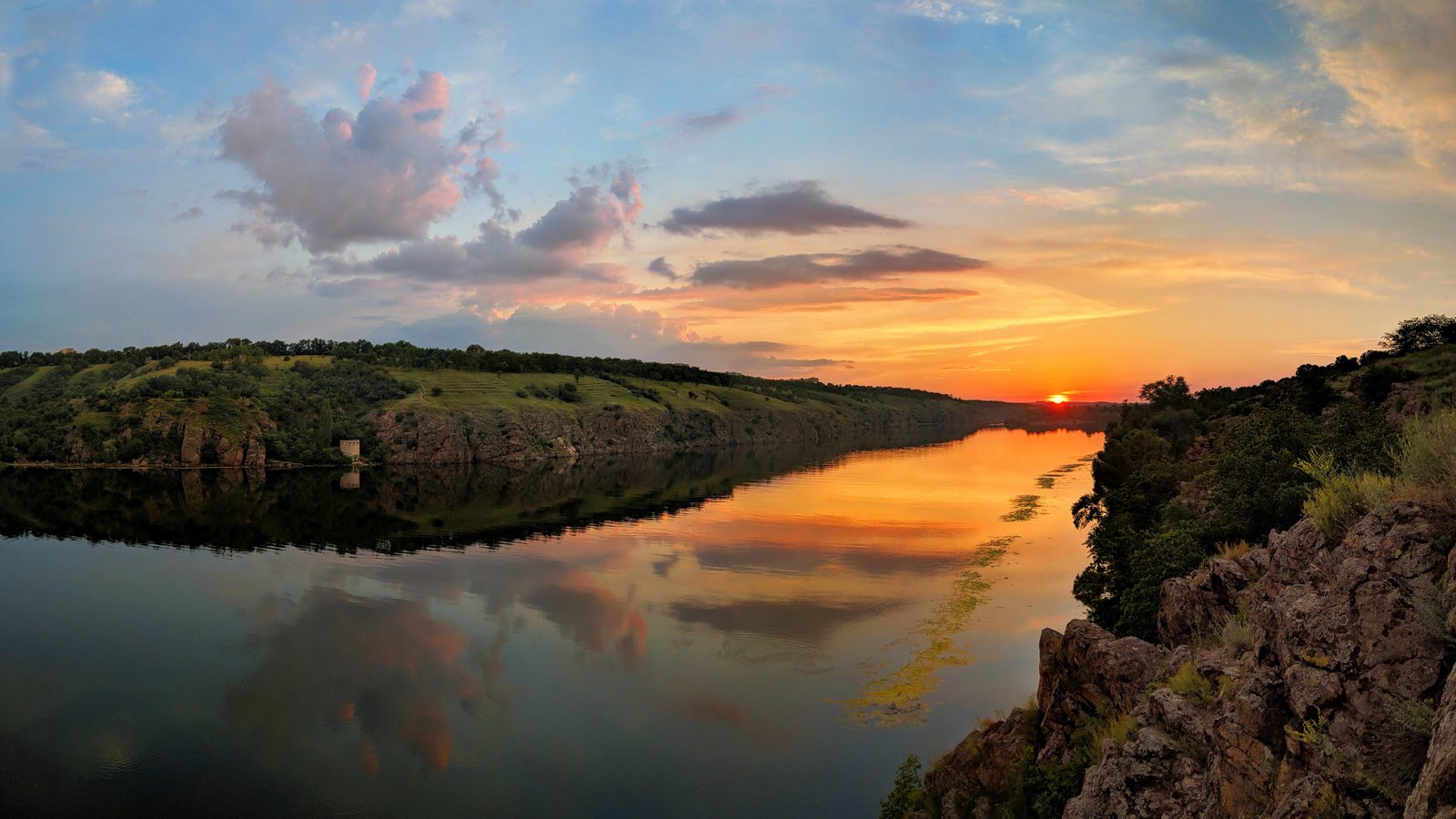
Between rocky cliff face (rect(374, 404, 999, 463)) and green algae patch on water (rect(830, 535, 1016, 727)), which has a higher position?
rocky cliff face (rect(374, 404, 999, 463))

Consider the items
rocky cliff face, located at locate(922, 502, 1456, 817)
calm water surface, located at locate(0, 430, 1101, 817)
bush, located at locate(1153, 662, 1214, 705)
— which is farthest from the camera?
calm water surface, located at locate(0, 430, 1101, 817)

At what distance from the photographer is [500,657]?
1523 inches

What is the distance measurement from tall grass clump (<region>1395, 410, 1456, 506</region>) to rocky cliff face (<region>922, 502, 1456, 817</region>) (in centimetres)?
89

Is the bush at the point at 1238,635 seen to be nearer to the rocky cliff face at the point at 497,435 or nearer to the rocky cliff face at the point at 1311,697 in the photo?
the rocky cliff face at the point at 1311,697

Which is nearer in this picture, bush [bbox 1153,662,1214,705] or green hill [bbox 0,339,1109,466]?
bush [bbox 1153,662,1214,705]

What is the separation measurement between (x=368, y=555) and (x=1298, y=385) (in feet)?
310

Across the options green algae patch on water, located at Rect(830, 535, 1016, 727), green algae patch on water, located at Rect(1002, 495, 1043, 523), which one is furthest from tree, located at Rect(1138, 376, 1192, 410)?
green algae patch on water, located at Rect(830, 535, 1016, 727)

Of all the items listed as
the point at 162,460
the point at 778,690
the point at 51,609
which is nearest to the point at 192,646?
the point at 51,609

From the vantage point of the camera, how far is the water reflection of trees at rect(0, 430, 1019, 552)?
7262 centimetres

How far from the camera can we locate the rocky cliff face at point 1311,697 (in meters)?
8.66

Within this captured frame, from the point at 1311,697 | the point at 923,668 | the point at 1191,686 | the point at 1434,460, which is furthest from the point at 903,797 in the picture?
the point at 1434,460

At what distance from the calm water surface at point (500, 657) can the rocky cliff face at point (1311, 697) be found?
558 inches

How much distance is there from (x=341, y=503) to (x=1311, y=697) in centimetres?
10186

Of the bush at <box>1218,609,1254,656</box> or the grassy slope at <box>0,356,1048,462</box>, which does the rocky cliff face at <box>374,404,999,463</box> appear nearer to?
the grassy slope at <box>0,356,1048,462</box>
